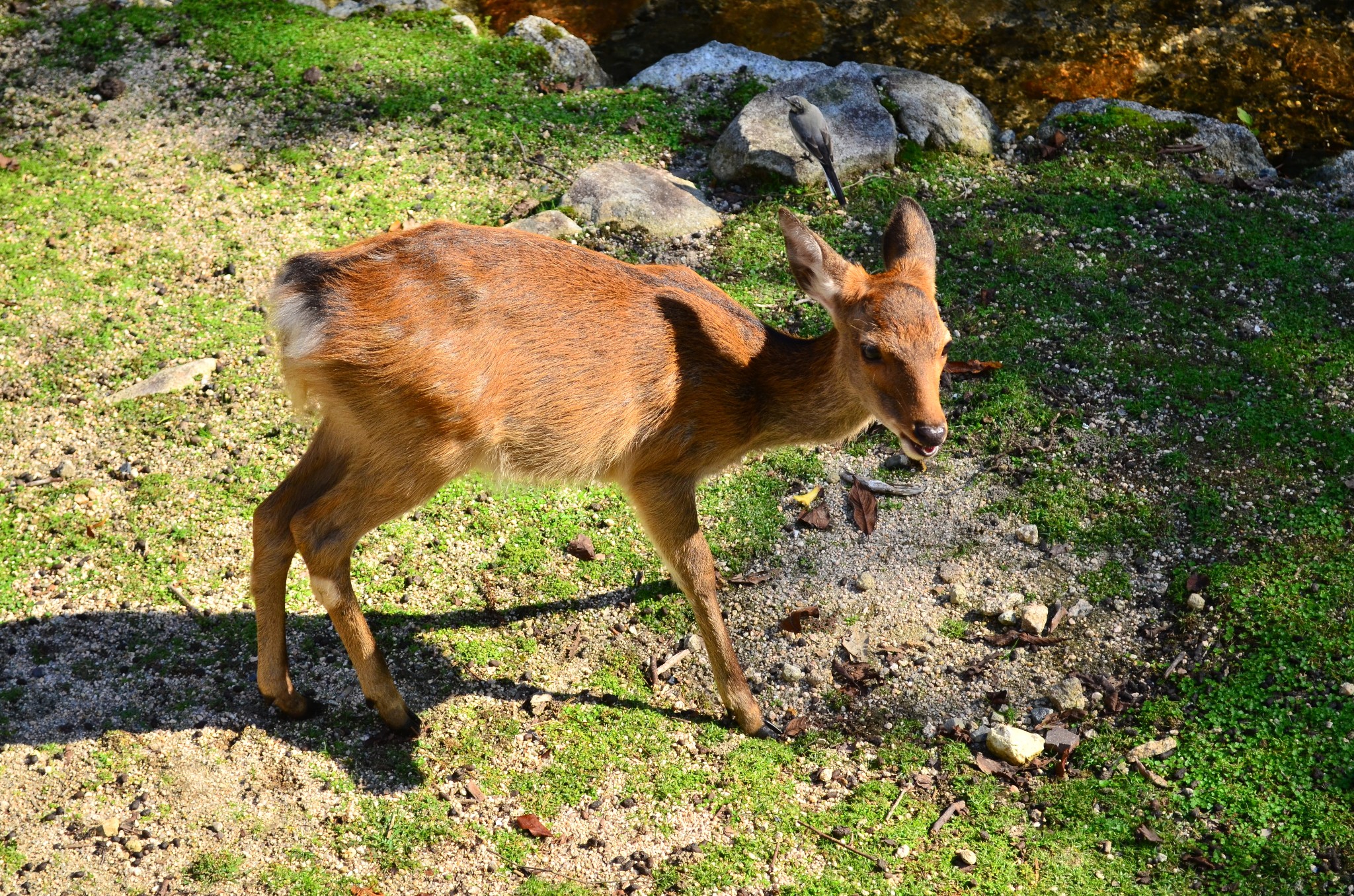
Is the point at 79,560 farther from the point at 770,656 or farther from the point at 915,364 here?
the point at 915,364

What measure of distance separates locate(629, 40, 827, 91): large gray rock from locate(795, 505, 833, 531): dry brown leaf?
402 centimetres

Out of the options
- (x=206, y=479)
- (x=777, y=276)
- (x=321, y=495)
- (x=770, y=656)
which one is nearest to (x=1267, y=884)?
(x=770, y=656)

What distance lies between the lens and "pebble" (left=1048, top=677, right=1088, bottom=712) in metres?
4.61

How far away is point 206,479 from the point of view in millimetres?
5359

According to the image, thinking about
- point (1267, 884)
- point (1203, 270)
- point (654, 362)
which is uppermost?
point (654, 362)

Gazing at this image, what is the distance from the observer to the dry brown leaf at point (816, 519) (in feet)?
17.8

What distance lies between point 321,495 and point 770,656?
77.6 inches

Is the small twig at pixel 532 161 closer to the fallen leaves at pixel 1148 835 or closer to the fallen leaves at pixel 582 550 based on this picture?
the fallen leaves at pixel 582 550

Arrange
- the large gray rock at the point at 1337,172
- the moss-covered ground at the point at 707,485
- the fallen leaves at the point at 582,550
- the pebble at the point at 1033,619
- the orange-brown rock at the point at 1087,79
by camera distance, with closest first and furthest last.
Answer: the moss-covered ground at the point at 707,485 < the pebble at the point at 1033,619 < the fallen leaves at the point at 582,550 < the large gray rock at the point at 1337,172 < the orange-brown rock at the point at 1087,79

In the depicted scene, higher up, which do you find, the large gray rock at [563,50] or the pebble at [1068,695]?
the large gray rock at [563,50]

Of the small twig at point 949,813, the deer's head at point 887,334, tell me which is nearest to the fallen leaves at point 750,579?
the deer's head at point 887,334

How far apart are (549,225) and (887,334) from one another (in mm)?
3002

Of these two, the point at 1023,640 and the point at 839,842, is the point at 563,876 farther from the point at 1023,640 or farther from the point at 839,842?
the point at 1023,640

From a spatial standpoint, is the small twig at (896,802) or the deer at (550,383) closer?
the deer at (550,383)
